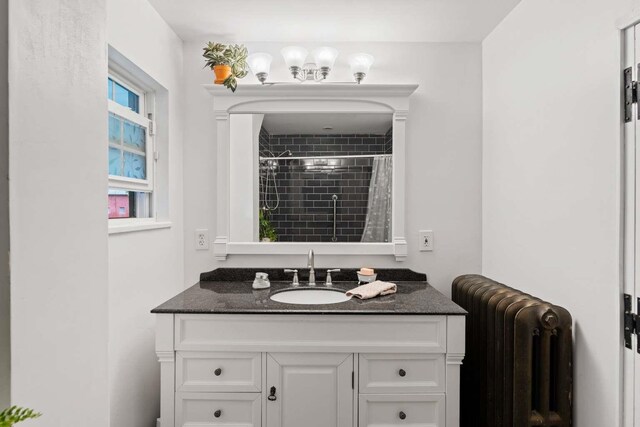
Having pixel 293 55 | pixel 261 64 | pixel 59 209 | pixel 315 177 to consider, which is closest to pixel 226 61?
pixel 261 64

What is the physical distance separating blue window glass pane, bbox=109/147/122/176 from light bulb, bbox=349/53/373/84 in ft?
4.10

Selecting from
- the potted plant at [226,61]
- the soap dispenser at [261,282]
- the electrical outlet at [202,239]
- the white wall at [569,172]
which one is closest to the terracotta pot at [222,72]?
the potted plant at [226,61]

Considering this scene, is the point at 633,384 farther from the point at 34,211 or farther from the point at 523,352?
the point at 34,211

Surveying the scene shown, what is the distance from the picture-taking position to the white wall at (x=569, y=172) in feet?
4.45

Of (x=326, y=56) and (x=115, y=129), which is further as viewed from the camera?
(x=326, y=56)

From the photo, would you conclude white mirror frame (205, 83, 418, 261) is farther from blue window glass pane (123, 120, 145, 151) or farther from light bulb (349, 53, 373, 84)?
blue window glass pane (123, 120, 145, 151)

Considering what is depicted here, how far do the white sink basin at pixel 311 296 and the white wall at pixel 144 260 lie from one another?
0.61m

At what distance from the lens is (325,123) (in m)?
2.32

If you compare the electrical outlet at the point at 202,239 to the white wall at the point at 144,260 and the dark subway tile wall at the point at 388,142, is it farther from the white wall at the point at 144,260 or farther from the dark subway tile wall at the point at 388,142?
the dark subway tile wall at the point at 388,142

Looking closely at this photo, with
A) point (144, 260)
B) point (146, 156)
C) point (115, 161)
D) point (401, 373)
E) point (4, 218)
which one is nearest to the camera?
point (4, 218)

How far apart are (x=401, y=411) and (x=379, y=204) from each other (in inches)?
41.4

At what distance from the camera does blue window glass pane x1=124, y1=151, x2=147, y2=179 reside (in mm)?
1923

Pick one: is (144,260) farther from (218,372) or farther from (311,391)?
(311,391)

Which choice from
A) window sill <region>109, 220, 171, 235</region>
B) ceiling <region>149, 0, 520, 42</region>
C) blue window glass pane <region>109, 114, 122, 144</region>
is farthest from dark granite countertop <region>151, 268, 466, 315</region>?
ceiling <region>149, 0, 520, 42</region>
